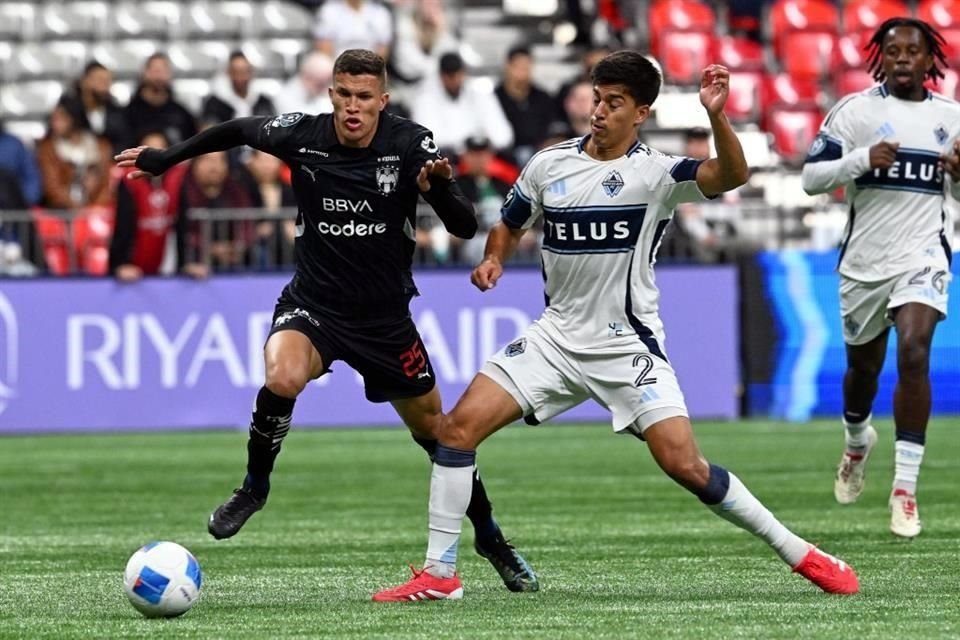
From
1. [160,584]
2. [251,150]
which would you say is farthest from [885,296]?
[251,150]

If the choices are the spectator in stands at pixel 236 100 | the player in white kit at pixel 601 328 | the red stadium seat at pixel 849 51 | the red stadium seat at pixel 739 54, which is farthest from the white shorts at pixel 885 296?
the red stadium seat at pixel 849 51

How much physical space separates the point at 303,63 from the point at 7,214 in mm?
3463

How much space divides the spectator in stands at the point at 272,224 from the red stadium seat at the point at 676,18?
630 centimetres

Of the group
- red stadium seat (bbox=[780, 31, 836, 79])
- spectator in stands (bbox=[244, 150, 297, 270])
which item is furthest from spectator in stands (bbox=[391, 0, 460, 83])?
red stadium seat (bbox=[780, 31, 836, 79])

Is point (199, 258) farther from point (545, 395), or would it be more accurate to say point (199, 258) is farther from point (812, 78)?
point (545, 395)

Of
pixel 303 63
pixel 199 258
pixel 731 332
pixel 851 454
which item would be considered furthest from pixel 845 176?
pixel 303 63

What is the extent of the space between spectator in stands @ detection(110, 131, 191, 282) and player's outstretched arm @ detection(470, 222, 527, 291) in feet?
33.2

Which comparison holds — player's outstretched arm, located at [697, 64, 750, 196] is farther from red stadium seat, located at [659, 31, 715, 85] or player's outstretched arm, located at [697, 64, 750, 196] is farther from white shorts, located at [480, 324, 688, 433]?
red stadium seat, located at [659, 31, 715, 85]

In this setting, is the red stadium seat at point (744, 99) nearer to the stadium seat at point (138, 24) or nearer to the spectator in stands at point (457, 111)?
the spectator in stands at point (457, 111)

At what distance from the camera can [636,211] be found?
25.3 feet

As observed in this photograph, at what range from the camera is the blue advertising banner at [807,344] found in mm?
18406

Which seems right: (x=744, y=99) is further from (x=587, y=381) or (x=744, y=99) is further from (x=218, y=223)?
(x=587, y=381)

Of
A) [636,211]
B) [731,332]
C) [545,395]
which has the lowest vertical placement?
[731,332]

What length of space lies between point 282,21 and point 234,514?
1581 centimetres
